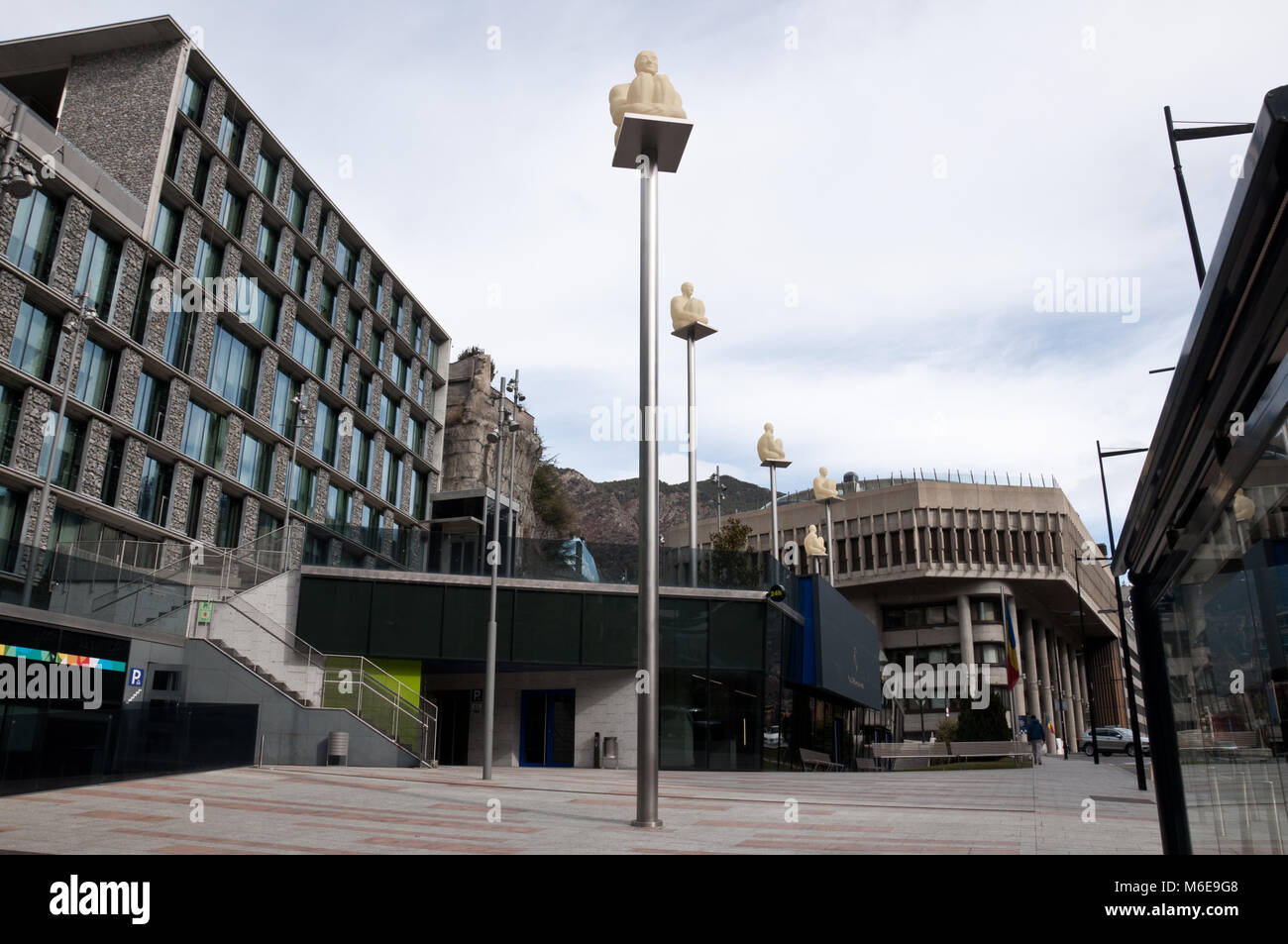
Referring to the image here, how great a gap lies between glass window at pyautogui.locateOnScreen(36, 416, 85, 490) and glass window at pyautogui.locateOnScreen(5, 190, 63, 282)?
212 inches

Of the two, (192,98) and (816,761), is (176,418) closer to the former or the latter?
(192,98)

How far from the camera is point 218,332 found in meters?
42.3

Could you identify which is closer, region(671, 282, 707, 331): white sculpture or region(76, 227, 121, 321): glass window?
region(671, 282, 707, 331): white sculpture

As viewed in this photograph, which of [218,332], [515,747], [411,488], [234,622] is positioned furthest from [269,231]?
[515,747]

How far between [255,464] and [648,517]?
37.3 metres

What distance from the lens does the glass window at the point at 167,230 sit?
38625 millimetres

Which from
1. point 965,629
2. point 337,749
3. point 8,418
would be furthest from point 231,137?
point 965,629

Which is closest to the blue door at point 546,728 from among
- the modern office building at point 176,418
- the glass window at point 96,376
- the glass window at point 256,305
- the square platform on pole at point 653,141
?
the modern office building at point 176,418

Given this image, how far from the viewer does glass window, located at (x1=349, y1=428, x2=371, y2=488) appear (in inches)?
2064

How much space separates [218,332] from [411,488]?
62.0 feet

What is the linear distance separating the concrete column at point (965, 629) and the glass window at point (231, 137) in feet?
203

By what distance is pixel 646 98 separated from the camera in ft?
41.0

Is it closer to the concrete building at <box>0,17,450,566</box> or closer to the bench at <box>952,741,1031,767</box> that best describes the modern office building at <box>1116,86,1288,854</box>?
the concrete building at <box>0,17,450,566</box>

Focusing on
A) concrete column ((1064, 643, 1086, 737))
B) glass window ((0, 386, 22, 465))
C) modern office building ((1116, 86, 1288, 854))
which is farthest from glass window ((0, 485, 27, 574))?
concrete column ((1064, 643, 1086, 737))
